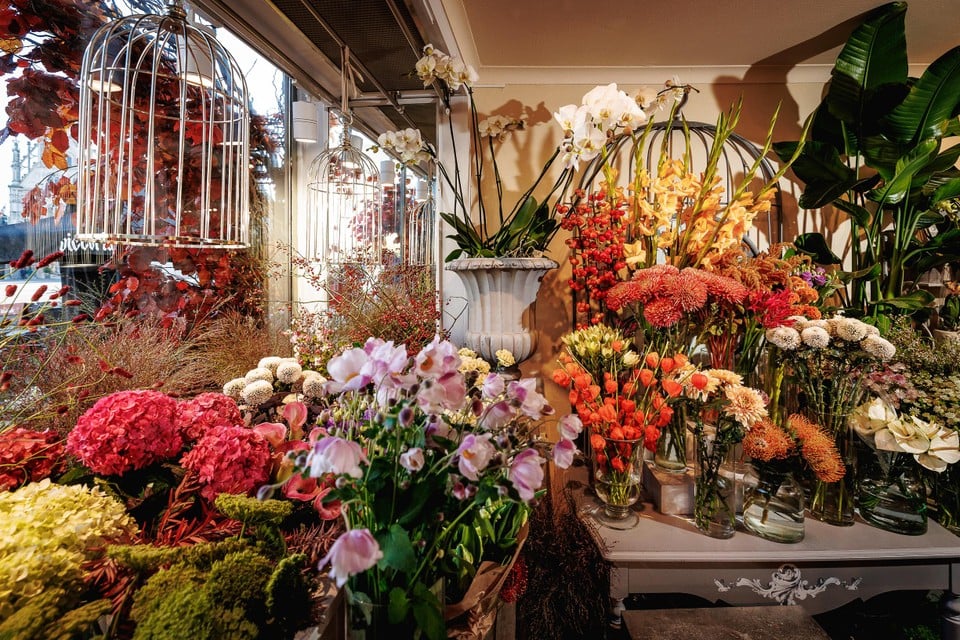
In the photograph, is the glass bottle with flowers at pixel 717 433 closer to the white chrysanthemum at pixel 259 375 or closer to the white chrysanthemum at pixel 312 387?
the white chrysanthemum at pixel 312 387

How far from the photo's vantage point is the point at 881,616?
4.68 ft

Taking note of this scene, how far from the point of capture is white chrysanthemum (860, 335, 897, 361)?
1.13 meters

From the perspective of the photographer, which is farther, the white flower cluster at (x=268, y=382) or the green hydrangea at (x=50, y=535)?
the white flower cluster at (x=268, y=382)

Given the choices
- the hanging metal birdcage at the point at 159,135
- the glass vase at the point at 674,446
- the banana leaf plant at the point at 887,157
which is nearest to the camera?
the hanging metal birdcage at the point at 159,135

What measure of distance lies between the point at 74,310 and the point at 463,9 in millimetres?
1458

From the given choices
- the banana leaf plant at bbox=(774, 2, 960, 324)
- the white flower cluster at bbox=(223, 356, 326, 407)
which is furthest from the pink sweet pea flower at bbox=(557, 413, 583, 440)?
the banana leaf plant at bbox=(774, 2, 960, 324)

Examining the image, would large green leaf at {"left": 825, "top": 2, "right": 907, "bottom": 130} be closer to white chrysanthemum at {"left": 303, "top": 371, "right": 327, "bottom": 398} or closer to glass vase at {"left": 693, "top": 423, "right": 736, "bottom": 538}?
glass vase at {"left": 693, "top": 423, "right": 736, "bottom": 538}

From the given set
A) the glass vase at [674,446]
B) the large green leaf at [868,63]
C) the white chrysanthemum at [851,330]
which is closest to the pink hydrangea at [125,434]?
the glass vase at [674,446]

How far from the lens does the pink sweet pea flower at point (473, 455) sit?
46 centimetres

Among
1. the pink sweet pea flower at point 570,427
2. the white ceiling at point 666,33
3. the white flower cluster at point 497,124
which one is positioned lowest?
the pink sweet pea flower at point 570,427

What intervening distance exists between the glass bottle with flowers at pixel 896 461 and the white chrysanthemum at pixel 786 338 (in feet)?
0.99

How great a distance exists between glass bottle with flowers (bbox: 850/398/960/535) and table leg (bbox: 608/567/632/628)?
0.78m

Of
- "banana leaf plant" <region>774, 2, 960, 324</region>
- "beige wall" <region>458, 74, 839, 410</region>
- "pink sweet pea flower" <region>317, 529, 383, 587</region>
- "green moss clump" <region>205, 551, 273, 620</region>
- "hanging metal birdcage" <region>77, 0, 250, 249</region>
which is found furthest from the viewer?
"beige wall" <region>458, 74, 839, 410</region>

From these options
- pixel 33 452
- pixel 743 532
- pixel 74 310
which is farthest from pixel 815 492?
pixel 74 310
